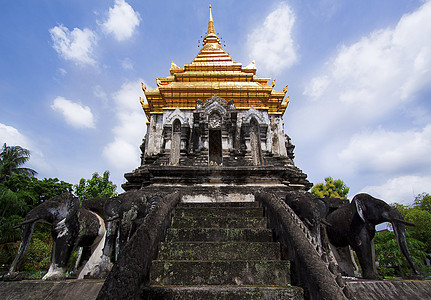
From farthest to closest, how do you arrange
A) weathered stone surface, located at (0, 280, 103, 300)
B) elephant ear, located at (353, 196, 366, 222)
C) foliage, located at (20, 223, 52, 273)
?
1. foliage, located at (20, 223, 52, 273)
2. elephant ear, located at (353, 196, 366, 222)
3. weathered stone surface, located at (0, 280, 103, 300)

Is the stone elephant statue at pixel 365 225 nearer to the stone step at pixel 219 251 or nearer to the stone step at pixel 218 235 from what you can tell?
the stone step at pixel 218 235

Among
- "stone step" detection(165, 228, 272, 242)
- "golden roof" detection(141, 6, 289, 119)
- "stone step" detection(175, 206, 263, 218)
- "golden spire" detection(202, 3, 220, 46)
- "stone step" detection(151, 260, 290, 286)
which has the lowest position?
"stone step" detection(151, 260, 290, 286)

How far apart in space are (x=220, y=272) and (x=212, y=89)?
474 inches

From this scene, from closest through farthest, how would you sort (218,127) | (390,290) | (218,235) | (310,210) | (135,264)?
(135,264)
(390,290)
(218,235)
(310,210)
(218,127)

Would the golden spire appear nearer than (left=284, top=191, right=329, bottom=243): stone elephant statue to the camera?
No

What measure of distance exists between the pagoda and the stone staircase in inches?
117

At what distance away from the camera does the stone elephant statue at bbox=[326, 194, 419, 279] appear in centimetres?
485

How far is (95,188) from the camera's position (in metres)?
28.5

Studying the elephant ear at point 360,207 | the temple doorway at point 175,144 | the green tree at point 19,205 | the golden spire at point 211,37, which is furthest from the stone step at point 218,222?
the golden spire at point 211,37

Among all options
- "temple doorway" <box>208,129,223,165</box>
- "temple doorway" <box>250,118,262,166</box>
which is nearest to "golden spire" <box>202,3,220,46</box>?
"temple doorway" <box>208,129,223,165</box>

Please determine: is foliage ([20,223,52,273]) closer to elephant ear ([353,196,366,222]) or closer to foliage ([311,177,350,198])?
elephant ear ([353,196,366,222])

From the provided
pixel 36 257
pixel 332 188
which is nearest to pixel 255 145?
pixel 36 257

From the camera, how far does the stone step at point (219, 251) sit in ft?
12.6

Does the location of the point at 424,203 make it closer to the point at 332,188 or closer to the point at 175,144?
the point at 332,188
